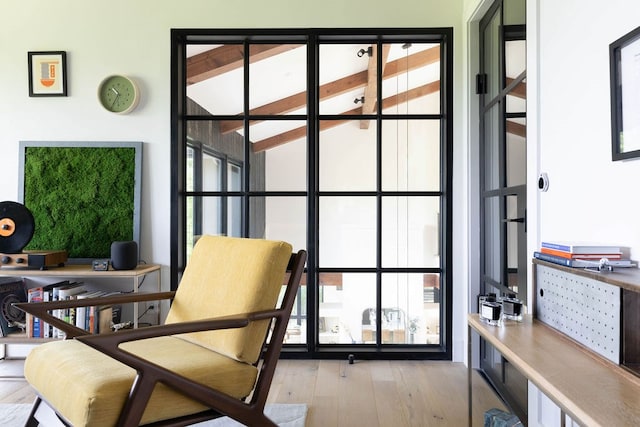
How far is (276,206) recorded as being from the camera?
3059mm

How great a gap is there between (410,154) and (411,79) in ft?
1.75

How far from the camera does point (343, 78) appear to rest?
305cm

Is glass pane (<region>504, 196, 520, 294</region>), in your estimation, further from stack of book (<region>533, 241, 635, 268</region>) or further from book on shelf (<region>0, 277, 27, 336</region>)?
book on shelf (<region>0, 277, 27, 336</region>)

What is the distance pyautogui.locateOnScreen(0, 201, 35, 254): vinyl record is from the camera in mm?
2695

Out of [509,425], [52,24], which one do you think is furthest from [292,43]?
[509,425]

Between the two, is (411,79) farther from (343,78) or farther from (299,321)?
(299,321)

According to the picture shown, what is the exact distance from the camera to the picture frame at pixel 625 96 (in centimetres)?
117

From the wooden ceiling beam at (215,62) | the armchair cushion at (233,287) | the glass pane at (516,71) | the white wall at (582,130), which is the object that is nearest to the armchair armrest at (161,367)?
the armchair cushion at (233,287)

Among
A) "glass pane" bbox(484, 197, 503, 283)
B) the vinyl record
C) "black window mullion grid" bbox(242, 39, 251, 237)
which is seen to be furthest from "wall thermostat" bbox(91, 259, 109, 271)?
"glass pane" bbox(484, 197, 503, 283)

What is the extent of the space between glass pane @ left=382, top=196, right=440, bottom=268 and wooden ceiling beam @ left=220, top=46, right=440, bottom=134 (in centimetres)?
84

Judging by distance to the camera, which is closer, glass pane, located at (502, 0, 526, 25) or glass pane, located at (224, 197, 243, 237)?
glass pane, located at (502, 0, 526, 25)

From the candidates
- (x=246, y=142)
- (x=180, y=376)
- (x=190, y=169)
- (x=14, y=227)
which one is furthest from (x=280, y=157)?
(x=180, y=376)

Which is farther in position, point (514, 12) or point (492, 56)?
point (492, 56)

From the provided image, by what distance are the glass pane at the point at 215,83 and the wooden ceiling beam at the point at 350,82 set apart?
226 millimetres
